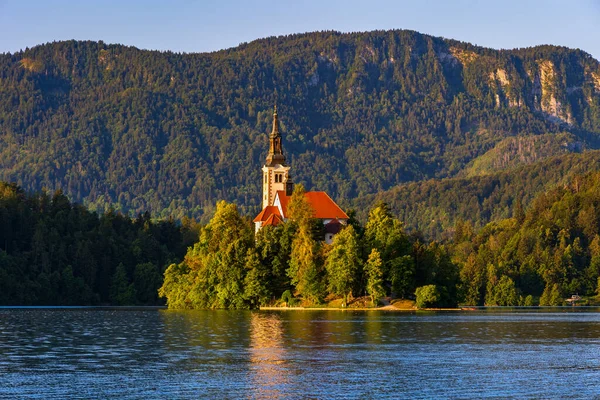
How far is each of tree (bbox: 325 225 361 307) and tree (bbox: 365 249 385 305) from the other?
1.73m

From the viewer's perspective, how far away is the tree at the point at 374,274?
160 metres

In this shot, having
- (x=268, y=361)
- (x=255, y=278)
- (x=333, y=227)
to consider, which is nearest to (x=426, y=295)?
(x=255, y=278)

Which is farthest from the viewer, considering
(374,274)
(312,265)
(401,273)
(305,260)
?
(305,260)

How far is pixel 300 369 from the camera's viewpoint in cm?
7231

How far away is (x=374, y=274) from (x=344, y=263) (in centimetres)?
447

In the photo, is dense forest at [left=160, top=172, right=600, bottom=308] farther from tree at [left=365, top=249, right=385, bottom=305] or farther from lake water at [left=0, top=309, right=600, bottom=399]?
lake water at [left=0, top=309, right=600, bottom=399]

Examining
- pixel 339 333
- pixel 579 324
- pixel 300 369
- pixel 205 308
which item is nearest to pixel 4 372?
pixel 300 369

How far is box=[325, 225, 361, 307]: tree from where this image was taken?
161 metres

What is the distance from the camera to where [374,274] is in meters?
161

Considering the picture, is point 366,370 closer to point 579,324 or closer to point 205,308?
point 579,324

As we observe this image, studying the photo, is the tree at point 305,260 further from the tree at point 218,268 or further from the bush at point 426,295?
the bush at point 426,295

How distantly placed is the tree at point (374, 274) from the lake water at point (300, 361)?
35767mm

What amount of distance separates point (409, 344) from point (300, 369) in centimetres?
2264

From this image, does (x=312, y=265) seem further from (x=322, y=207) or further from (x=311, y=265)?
(x=322, y=207)
